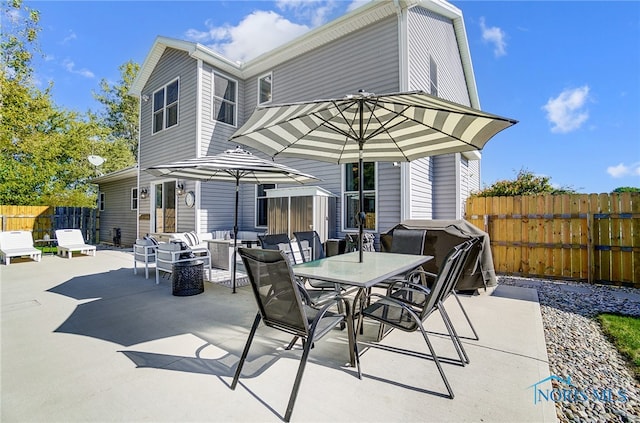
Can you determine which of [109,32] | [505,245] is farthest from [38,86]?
[505,245]

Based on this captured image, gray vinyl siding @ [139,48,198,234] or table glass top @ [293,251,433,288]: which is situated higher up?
gray vinyl siding @ [139,48,198,234]

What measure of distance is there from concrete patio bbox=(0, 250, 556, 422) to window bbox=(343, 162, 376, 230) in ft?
10.4

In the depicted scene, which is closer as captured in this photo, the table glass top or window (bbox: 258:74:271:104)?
the table glass top

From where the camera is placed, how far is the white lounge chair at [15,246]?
8.07 metres

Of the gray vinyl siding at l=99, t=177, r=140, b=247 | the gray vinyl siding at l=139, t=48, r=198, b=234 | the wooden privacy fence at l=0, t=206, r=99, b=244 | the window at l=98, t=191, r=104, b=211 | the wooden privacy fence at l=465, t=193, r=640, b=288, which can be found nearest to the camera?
the wooden privacy fence at l=465, t=193, r=640, b=288

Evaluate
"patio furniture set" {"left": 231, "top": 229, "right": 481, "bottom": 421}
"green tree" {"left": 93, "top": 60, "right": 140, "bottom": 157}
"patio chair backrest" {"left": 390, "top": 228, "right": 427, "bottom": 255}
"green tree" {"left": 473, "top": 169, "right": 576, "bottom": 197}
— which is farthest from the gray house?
"green tree" {"left": 93, "top": 60, "right": 140, "bottom": 157}

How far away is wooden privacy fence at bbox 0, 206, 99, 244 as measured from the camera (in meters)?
11.4

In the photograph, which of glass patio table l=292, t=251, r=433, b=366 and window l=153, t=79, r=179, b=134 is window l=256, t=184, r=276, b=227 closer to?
window l=153, t=79, r=179, b=134

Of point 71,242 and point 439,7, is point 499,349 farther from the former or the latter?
point 71,242

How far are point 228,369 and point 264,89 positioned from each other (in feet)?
28.8

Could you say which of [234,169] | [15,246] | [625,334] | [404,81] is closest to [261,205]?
[234,169]

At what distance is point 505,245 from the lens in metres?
6.71

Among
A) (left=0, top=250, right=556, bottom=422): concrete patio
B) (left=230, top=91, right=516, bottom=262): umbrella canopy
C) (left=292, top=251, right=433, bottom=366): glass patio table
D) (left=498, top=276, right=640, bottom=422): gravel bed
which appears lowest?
(left=498, top=276, right=640, bottom=422): gravel bed

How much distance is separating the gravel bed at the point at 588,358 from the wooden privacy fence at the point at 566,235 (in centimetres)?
81
